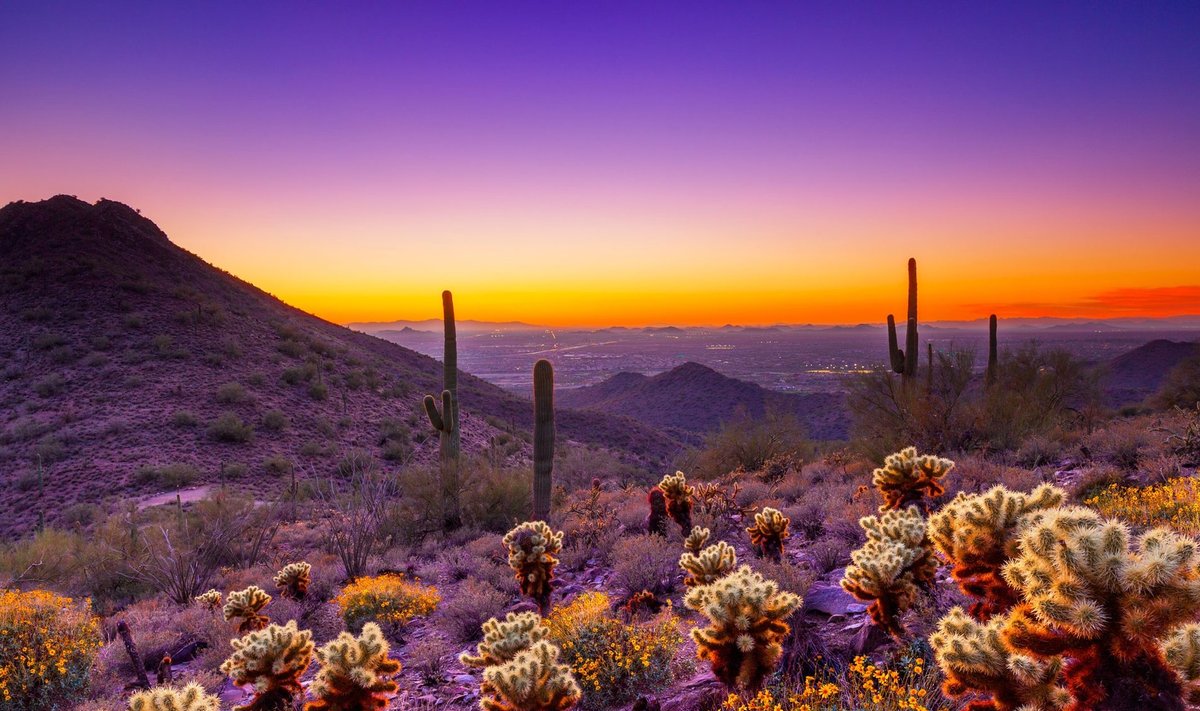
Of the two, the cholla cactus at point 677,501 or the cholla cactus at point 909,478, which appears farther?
the cholla cactus at point 677,501

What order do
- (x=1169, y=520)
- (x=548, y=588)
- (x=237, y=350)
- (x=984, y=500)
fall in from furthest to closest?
(x=237, y=350) < (x=548, y=588) < (x=1169, y=520) < (x=984, y=500)

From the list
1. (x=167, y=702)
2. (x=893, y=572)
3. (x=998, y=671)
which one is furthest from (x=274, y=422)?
Answer: (x=998, y=671)

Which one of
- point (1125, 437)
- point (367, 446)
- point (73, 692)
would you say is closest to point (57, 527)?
point (367, 446)

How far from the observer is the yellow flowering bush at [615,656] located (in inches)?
194

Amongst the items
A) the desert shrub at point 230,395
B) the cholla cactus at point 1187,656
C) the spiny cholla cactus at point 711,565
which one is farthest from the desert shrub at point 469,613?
the desert shrub at point 230,395

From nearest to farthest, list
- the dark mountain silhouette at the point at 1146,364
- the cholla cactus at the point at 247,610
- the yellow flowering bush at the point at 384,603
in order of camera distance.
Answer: the cholla cactus at the point at 247,610, the yellow flowering bush at the point at 384,603, the dark mountain silhouette at the point at 1146,364

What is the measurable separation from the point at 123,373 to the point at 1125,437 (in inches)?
1432

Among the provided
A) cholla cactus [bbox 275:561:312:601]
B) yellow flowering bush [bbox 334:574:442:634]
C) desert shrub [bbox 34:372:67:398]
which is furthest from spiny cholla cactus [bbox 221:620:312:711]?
desert shrub [bbox 34:372:67:398]

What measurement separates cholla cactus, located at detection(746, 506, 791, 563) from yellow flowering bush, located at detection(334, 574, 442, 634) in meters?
4.35

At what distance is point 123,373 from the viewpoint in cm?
2852

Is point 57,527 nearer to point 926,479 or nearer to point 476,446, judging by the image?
point 476,446

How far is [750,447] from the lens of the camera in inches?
819

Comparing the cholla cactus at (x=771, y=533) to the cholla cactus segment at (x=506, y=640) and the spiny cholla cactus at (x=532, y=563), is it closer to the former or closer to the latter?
the spiny cholla cactus at (x=532, y=563)

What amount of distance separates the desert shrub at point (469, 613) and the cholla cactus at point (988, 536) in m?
5.28
